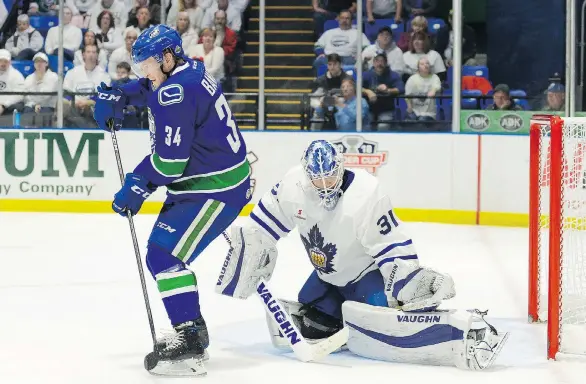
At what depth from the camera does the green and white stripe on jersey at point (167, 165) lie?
150 inches

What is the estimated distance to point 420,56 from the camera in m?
8.89

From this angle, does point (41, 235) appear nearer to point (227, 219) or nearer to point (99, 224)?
point (99, 224)

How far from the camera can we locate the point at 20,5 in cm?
981

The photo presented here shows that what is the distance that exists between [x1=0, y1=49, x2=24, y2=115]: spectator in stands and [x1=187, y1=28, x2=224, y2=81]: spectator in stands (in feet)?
4.66

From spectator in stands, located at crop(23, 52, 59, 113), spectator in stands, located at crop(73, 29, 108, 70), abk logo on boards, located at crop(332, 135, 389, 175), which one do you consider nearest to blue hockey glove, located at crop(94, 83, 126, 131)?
abk logo on boards, located at crop(332, 135, 389, 175)

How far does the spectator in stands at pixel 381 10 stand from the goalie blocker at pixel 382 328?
16.8 feet

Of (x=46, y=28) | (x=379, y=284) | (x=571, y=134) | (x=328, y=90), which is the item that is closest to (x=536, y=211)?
(x=571, y=134)

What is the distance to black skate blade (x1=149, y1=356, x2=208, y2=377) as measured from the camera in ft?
12.5

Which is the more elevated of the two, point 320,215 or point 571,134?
point 571,134

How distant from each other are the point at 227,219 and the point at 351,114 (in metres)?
4.98

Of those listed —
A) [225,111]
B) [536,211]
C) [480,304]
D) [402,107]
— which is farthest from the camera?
[402,107]

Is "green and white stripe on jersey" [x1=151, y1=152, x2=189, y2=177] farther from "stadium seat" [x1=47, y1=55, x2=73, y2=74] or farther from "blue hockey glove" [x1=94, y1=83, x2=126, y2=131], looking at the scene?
"stadium seat" [x1=47, y1=55, x2=73, y2=74]

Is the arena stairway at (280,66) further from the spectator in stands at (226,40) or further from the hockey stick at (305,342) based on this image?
the hockey stick at (305,342)

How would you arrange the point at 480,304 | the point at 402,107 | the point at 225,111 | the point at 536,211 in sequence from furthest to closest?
the point at 402,107
the point at 480,304
the point at 536,211
the point at 225,111
